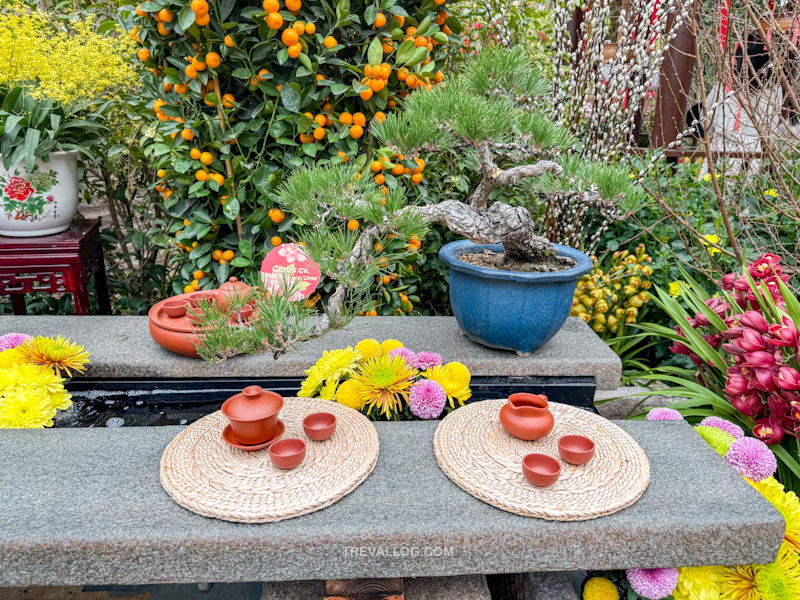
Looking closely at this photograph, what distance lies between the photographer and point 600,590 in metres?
1.13

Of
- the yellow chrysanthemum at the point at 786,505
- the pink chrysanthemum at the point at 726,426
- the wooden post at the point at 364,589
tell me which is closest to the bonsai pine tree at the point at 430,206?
Answer: the wooden post at the point at 364,589

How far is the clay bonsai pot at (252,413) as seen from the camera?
116 centimetres

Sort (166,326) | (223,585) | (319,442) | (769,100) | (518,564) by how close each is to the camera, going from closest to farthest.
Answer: (518,564) → (319,442) → (223,585) → (166,326) → (769,100)

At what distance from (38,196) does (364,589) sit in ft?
6.03

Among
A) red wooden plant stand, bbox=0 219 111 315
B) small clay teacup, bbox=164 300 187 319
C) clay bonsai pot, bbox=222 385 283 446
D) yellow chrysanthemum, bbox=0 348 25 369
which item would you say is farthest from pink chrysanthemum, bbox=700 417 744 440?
red wooden plant stand, bbox=0 219 111 315

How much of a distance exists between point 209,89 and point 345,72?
1.59 feet

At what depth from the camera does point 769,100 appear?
6.05 feet

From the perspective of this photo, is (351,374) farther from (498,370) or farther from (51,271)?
(51,271)

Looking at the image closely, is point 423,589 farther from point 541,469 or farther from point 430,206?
point 430,206

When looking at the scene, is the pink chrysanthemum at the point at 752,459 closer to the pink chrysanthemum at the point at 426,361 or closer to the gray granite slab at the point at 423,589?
the gray granite slab at the point at 423,589

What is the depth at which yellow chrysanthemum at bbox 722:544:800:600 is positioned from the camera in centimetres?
104

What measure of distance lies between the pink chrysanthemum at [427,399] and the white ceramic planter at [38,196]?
1571 mm

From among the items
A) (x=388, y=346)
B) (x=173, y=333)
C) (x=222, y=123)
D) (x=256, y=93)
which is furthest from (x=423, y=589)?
(x=256, y=93)

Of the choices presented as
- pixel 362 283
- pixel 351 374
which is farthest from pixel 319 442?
pixel 362 283
